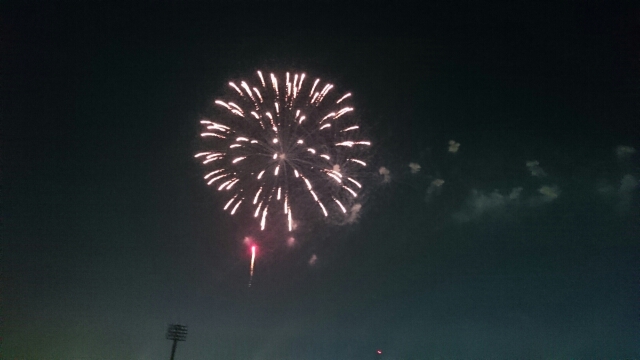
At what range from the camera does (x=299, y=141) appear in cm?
3155

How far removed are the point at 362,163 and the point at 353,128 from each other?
3246 mm

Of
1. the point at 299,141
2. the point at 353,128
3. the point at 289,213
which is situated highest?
the point at 353,128

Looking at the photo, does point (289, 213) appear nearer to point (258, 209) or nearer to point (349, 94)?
point (258, 209)

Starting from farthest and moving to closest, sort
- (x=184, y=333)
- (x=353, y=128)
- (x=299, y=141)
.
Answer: (x=184, y=333) → (x=353, y=128) → (x=299, y=141)

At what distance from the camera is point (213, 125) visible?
109ft

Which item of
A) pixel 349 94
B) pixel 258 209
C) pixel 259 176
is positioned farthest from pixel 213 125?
pixel 349 94

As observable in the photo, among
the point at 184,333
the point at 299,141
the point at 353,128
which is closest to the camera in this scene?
the point at 299,141

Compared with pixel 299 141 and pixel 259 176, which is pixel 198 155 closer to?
pixel 259 176

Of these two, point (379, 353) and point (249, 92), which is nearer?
point (249, 92)

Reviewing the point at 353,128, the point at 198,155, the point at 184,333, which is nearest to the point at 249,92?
the point at 198,155

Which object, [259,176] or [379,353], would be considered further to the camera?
[379,353]

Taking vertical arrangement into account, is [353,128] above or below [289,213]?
above

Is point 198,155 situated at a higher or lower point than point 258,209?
higher

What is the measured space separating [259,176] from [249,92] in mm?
7284
